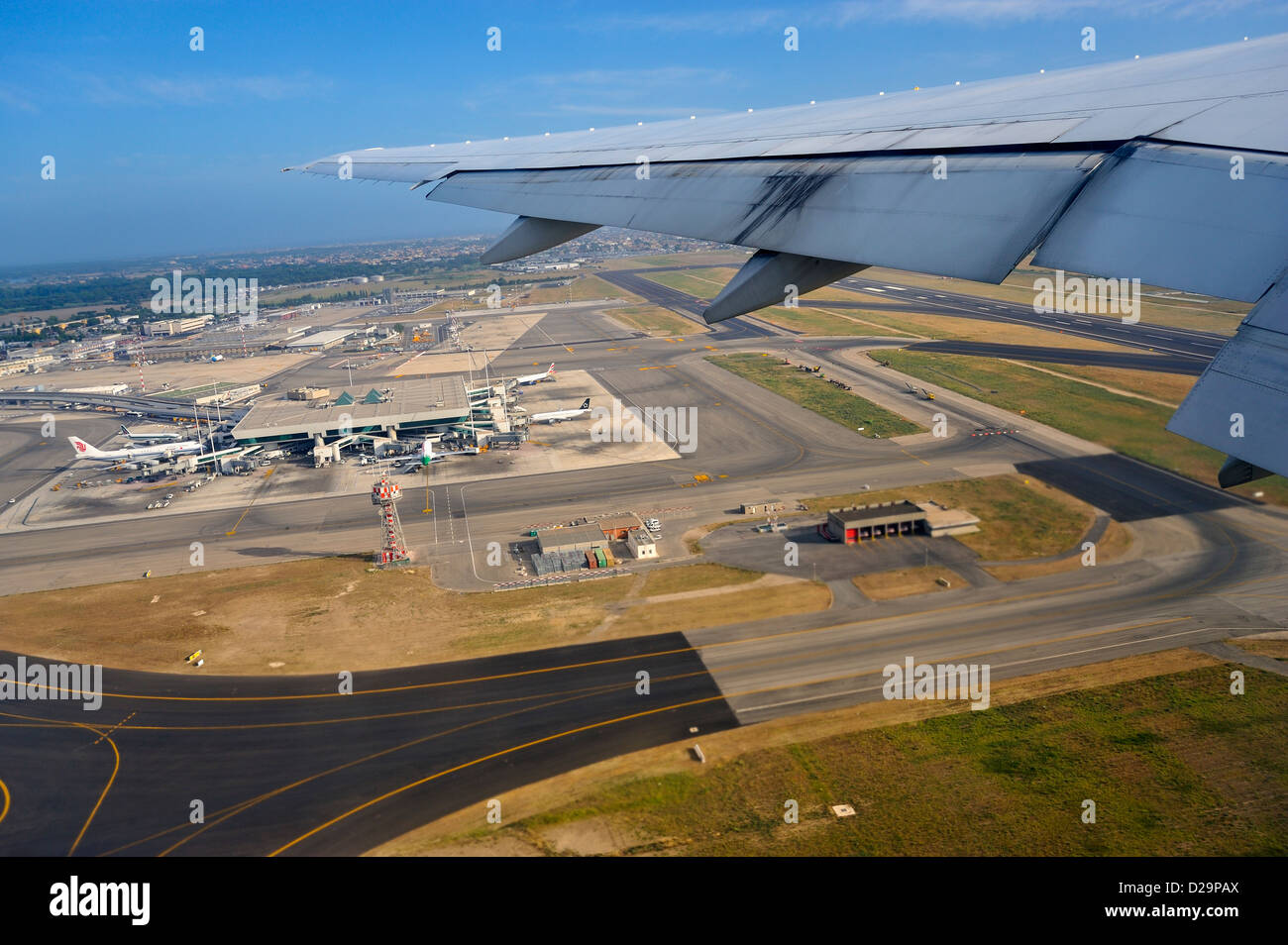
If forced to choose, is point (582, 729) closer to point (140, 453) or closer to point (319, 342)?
point (140, 453)

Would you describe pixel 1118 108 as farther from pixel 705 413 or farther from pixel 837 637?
pixel 705 413

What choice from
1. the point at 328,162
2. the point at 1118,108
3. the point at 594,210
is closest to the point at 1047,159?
the point at 1118,108

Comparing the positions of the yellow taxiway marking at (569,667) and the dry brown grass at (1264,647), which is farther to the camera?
the yellow taxiway marking at (569,667)

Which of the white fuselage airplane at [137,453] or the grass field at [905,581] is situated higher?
the white fuselage airplane at [137,453]

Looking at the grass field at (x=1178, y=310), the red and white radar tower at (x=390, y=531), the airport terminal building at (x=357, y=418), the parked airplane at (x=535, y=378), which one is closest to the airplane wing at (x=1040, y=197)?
the red and white radar tower at (x=390, y=531)

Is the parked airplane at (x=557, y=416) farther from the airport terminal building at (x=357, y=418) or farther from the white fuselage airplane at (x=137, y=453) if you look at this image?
the white fuselage airplane at (x=137, y=453)

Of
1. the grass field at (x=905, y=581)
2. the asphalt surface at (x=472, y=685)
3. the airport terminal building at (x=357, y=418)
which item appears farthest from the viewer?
the airport terminal building at (x=357, y=418)

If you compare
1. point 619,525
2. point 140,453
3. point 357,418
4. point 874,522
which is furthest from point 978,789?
point 140,453
